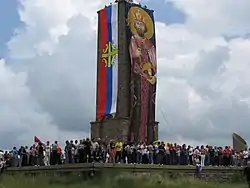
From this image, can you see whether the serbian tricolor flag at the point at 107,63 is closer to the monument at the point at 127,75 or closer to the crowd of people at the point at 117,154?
the monument at the point at 127,75

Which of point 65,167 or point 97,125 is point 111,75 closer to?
point 97,125

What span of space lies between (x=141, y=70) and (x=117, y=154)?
15.1 metres

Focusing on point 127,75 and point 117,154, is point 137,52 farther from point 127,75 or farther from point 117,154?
point 117,154

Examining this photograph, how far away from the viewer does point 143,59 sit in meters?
49.4

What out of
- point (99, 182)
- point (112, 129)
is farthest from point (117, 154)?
point (112, 129)

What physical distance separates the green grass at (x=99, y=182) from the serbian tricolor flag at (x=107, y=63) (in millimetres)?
17718

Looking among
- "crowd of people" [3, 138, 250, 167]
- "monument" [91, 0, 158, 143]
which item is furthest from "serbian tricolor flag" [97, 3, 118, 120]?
"crowd of people" [3, 138, 250, 167]

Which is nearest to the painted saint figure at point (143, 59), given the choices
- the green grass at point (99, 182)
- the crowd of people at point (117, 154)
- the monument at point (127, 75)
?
the monument at point (127, 75)

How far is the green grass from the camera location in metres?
28.8

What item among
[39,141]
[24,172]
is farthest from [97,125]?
[24,172]

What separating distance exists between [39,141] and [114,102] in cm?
1189

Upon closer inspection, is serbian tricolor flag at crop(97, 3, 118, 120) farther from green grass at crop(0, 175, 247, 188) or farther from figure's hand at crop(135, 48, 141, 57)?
green grass at crop(0, 175, 247, 188)

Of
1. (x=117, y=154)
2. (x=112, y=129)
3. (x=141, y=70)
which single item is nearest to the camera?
(x=117, y=154)

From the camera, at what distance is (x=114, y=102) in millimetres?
48969
